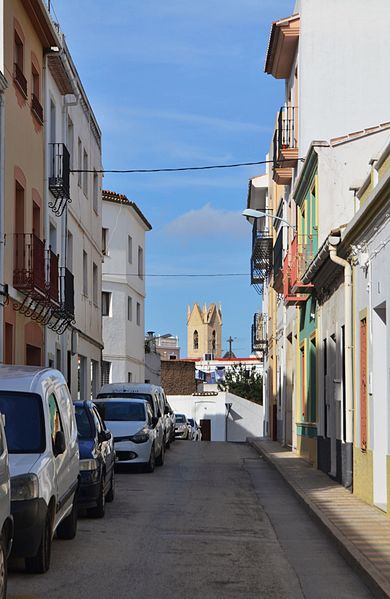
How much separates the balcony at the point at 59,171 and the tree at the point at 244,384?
53.7m

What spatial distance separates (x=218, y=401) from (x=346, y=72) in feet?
139

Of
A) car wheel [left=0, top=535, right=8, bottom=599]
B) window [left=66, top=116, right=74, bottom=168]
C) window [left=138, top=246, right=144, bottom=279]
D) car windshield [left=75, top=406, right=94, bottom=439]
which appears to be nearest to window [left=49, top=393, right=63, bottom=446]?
car wheel [left=0, top=535, right=8, bottom=599]

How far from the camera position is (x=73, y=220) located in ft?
98.9

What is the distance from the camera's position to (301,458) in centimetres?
2748

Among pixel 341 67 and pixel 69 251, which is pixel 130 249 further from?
pixel 341 67

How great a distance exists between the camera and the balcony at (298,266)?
23453 mm

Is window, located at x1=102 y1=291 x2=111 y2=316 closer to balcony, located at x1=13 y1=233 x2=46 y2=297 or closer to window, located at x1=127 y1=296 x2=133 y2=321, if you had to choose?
window, located at x1=127 y1=296 x2=133 y2=321

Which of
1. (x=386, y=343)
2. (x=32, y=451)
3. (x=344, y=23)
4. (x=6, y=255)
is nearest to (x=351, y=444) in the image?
(x=386, y=343)

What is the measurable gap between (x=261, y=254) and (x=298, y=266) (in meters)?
17.8

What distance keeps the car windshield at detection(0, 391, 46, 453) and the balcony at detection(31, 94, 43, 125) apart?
14.0 meters

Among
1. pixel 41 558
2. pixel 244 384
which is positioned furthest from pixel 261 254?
A: pixel 244 384

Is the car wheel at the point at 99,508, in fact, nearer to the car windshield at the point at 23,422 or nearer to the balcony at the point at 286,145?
the car windshield at the point at 23,422

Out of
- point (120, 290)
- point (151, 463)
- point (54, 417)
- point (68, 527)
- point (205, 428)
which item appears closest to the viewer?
point (54, 417)

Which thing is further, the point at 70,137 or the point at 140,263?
the point at 140,263
